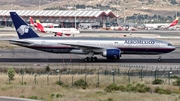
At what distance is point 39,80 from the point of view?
49.2 m

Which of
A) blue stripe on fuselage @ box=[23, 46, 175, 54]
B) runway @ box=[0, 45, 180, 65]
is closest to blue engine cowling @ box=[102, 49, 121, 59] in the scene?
runway @ box=[0, 45, 180, 65]

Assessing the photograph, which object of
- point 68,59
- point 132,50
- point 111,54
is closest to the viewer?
point 111,54

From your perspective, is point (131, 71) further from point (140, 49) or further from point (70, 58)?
point (70, 58)

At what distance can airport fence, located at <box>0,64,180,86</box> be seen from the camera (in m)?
52.2

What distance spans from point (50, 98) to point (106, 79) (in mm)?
12515

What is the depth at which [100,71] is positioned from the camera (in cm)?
5822

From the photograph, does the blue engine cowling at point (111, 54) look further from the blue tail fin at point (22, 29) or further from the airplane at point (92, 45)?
the blue tail fin at point (22, 29)

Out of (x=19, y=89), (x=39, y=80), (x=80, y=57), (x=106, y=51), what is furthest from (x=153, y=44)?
(x=19, y=89)

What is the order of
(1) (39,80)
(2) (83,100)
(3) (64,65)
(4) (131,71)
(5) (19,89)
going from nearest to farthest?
(2) (83,100)
(5) (19,89)
(1) (39,80)
(4) (131,71)
(3) (64,65)

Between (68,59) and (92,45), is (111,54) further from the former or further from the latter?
(68,59)

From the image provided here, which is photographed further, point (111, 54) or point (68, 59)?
point (68, 59)

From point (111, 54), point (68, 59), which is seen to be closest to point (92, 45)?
point (111, 54)

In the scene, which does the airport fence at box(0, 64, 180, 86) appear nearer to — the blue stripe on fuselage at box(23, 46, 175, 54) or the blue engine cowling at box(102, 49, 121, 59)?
the blue engine cowling at box(102, 49, 121, 59)

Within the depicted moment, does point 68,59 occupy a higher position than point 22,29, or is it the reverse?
point 22,29
